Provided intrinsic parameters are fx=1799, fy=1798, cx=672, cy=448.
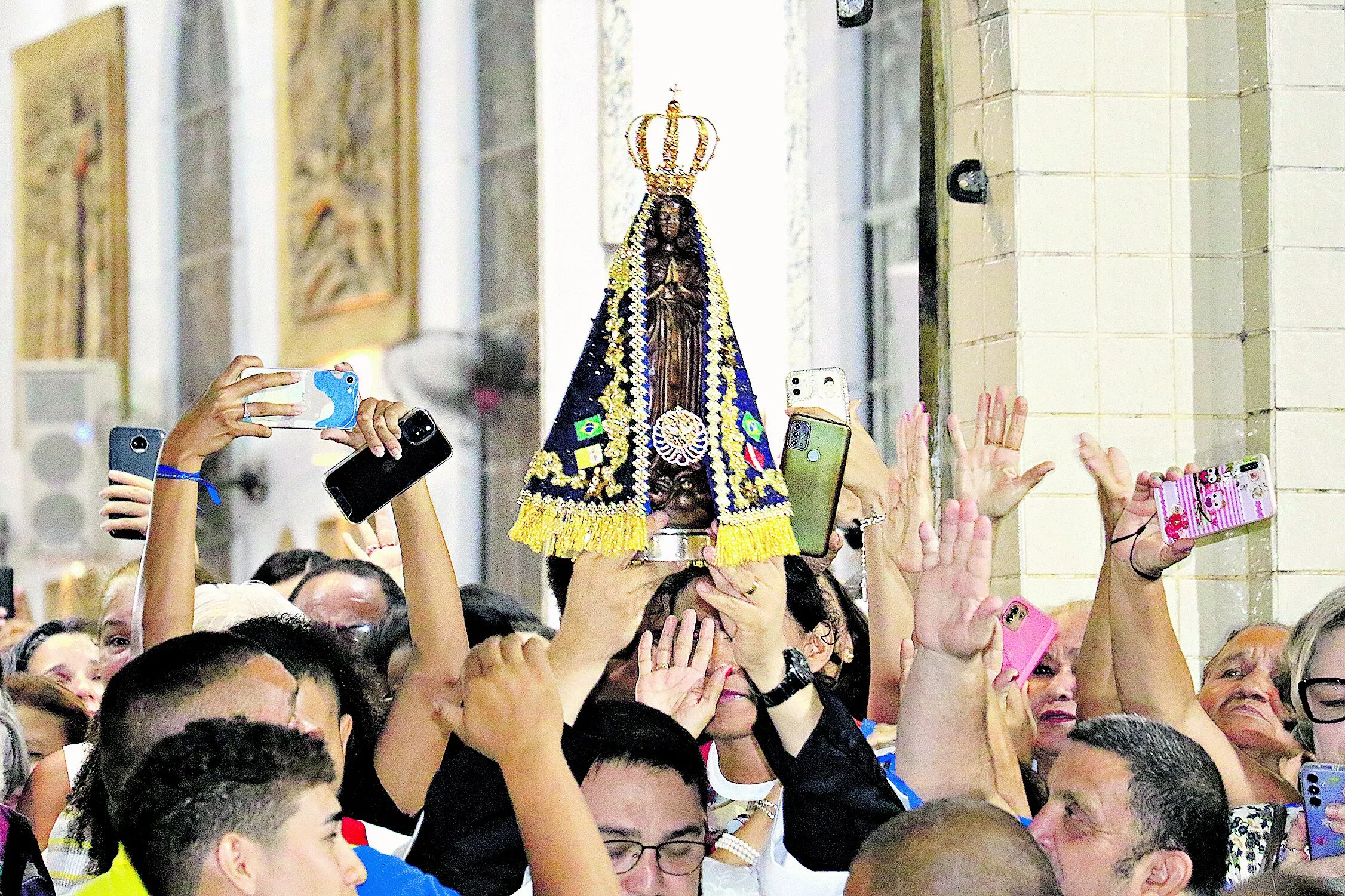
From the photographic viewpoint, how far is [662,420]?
103 inches

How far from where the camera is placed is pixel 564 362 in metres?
5.80

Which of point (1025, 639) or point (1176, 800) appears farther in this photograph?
point (1025, 639)

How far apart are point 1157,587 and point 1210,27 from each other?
183 centimetres

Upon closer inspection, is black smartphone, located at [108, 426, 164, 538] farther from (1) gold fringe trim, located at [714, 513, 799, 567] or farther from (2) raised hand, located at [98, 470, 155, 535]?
(1) gold fringe trim, located at [714, 513, 799, 567]

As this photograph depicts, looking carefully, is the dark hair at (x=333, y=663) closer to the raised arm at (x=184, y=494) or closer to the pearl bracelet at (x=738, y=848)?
the raised arm at (x=184, y=494)

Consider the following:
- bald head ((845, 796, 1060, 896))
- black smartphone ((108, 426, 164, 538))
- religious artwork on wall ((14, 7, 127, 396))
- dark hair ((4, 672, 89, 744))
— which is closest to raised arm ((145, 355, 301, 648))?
black smartphone ((108, 426, 164, 538))

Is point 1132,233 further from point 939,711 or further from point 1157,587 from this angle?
point 939,711

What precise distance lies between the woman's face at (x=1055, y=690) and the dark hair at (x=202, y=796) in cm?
175

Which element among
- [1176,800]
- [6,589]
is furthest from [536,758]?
[6,589]

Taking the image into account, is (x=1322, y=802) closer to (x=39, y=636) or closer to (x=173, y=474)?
(x=173, y=474)

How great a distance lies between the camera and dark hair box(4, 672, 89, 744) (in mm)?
3322

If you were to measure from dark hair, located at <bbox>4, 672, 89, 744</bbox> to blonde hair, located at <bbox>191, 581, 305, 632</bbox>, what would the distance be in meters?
0.54

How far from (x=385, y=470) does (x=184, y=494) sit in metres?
0.29

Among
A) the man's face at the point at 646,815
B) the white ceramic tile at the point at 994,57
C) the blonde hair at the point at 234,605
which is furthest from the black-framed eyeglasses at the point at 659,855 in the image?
the white ceramic tile at the point at 994,57
